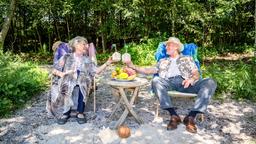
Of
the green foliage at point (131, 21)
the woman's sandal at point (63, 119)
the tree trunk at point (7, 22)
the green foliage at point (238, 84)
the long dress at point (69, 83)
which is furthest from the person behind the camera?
the tree trunk at point (7, 22)

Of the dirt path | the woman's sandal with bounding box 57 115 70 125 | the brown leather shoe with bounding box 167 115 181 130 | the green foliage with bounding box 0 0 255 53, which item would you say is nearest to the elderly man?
the brown leather shoe with bounding box 167 115 181 130

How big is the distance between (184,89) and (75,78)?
164 cm

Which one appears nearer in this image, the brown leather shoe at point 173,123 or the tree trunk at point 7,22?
the brown leather shoe at point 173,123

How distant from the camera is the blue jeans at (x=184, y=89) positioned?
18.8 feet

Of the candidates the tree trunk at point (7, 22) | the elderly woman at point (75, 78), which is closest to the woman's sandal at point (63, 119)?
the elderly woman at point (75, 78)

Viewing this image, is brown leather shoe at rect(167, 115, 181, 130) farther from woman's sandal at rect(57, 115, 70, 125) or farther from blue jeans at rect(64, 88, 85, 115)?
woman's sandal at rect(57, 115, 70, 125)

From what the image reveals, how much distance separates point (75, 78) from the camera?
20.6 ft

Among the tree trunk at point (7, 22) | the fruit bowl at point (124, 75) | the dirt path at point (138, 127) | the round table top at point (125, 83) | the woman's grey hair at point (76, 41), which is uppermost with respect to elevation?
the tree trunk at point (7, 22)

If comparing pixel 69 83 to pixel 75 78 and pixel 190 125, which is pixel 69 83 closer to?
pixel 75 78

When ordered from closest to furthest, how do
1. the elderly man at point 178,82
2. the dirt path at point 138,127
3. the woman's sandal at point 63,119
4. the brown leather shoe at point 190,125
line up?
the dirt path at point 138,127 < the brown leather shoe at point 190,125 < the elderly man at point 178,82 < the woman's sandal at point 63,119

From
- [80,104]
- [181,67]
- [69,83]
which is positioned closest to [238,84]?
[181,67]

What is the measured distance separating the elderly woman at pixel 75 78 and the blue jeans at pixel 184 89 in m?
0.81

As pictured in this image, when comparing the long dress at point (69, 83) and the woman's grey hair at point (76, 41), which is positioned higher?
the woman's grey hair at point (76, 41)

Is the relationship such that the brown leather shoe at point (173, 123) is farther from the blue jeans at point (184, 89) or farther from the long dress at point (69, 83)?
the long dress at point (69, 83)
